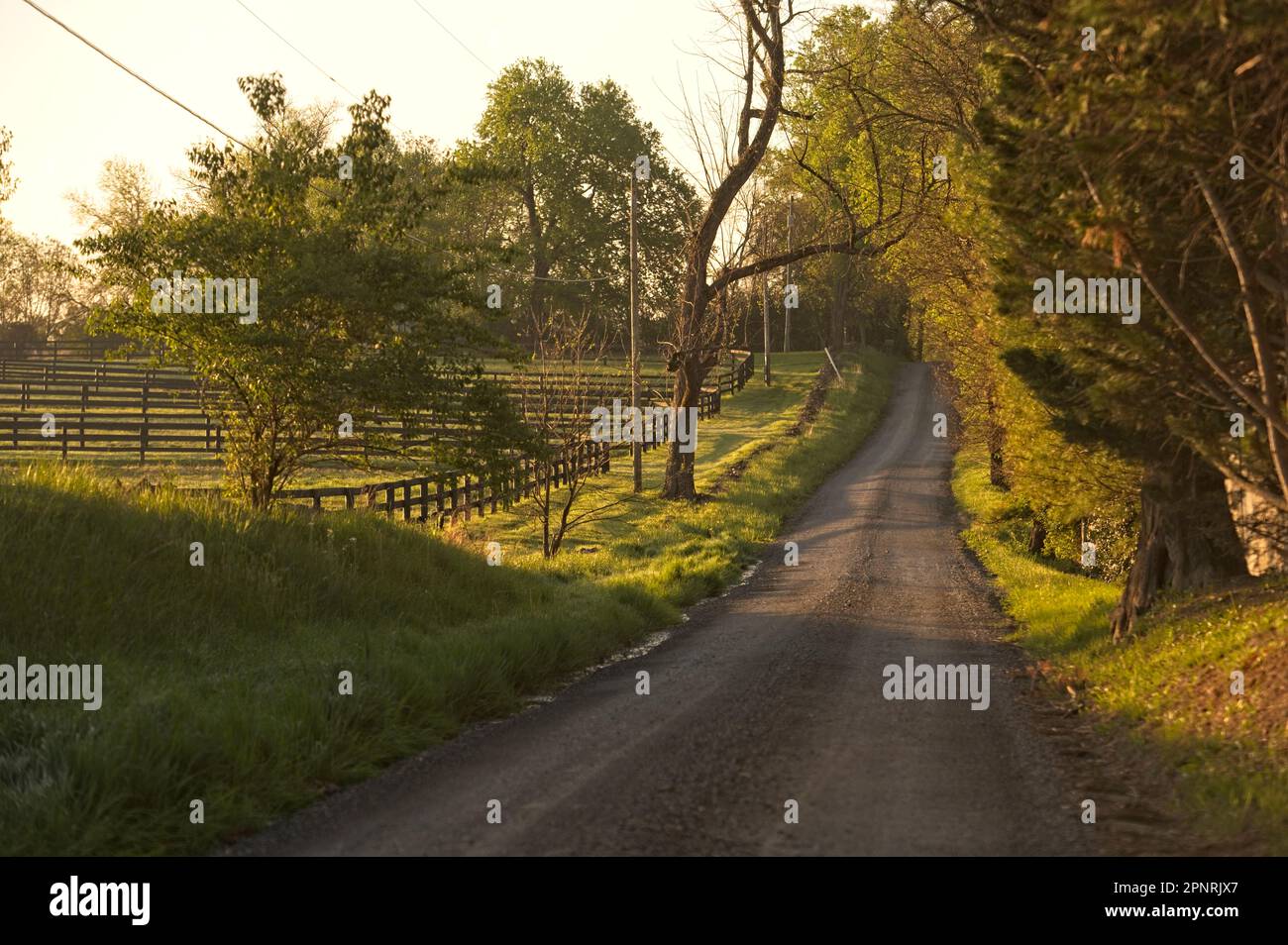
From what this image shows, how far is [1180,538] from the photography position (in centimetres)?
1309

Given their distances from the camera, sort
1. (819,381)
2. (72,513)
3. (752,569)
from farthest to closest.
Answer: (819,381) → (752,569) → (72,513)

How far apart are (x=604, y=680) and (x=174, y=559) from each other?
466 cm

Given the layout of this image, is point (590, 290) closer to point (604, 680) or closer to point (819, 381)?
point (819, 381)

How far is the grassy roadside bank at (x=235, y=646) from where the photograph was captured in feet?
23.8

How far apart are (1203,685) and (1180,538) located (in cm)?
374

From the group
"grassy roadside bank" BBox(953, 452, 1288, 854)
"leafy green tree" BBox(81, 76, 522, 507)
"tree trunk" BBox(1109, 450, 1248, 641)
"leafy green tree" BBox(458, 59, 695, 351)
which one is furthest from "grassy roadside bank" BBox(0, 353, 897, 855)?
"leafy green tree" BBox(458, 59, 695, 351)

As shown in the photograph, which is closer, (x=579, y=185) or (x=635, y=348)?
(x=635, y=348)

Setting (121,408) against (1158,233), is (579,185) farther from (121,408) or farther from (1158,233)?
(1158,233)

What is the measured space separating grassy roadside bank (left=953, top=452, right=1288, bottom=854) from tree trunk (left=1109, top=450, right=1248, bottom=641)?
17.9 inches

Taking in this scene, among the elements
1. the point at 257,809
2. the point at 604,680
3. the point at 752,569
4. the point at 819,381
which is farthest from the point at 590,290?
the point at 257,809

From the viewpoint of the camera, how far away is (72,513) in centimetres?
1177

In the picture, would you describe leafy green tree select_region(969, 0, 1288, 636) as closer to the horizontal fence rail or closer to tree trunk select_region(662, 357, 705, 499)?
the horizontal fence rail

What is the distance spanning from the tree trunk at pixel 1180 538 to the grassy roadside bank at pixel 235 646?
633 centimetres

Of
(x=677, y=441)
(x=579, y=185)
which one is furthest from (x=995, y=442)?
(x=579, y=185)
